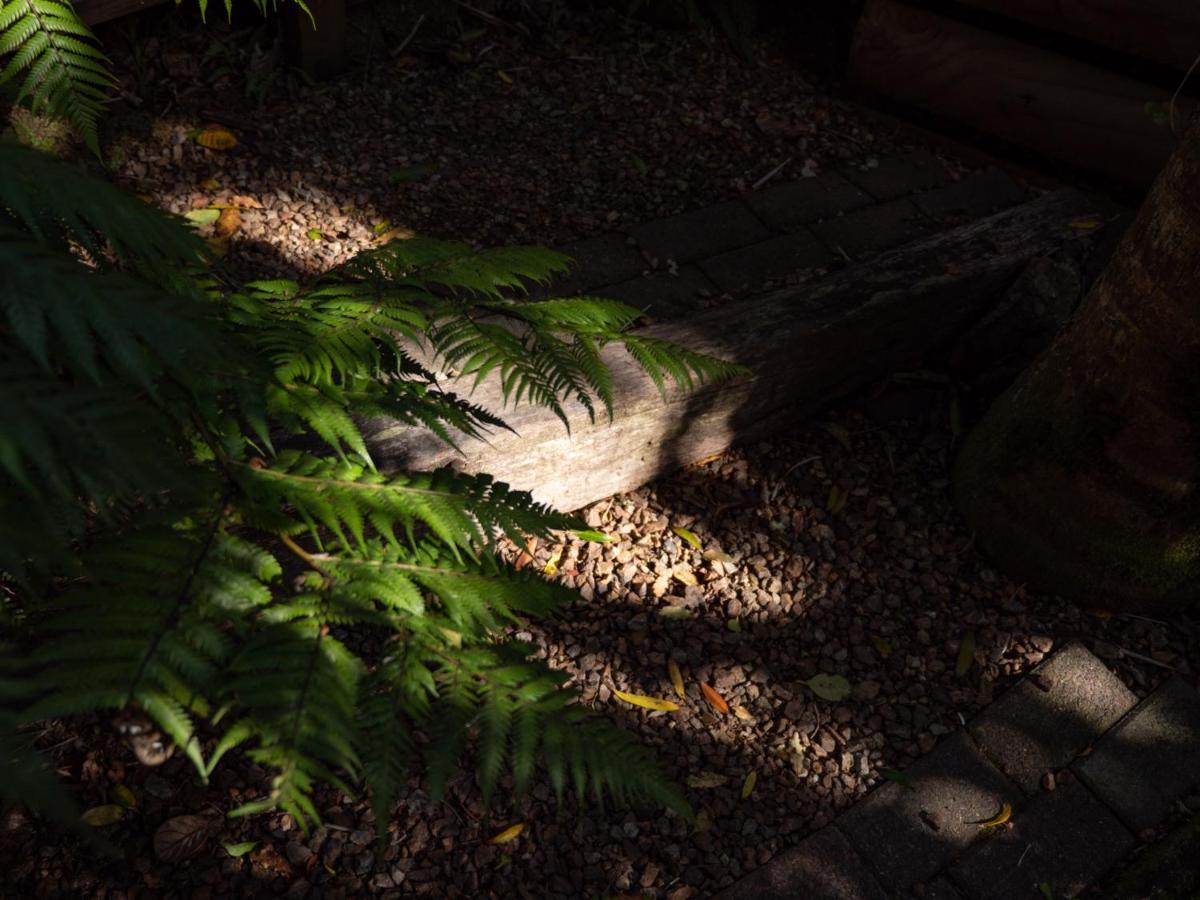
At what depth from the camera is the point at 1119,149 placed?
385 centimetres

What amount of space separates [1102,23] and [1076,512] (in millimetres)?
2045

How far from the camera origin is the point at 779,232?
3832 mm

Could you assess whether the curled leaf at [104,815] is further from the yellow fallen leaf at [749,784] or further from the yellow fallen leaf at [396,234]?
the yellow fallen leaf at [396,234]

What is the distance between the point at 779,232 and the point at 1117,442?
1.62 m

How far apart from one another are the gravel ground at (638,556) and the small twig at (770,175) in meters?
0.03

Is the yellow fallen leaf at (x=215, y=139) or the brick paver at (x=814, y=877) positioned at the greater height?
the yellow fallen leaf at (x=215, y=139)

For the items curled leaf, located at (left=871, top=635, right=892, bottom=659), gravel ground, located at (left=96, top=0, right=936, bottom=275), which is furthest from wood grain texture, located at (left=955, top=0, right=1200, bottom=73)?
curled leaf, located at (left=871, top=635, right=892, bottom=659)

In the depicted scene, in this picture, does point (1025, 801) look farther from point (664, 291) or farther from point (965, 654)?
point (664, 291)

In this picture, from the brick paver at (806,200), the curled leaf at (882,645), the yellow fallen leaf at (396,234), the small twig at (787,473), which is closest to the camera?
the curled leaf at (882,645)

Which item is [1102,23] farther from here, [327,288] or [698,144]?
[327,288]

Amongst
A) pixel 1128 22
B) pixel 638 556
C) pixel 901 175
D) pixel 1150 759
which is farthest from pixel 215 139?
pixel 1150 759

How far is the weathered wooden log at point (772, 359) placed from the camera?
2.61m

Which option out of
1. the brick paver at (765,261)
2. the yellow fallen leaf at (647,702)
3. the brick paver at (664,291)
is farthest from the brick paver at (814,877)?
the brick paver at (765,261)

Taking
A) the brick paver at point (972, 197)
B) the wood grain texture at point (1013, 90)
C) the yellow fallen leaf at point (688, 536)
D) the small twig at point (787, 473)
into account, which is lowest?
the yellow fallen leaf at point (688, 536)
